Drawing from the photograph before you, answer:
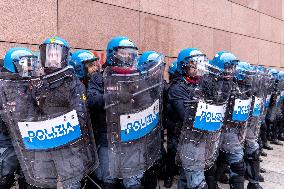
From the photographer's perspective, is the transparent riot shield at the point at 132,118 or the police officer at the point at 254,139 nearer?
the transparent riot shield at the point at 132,118

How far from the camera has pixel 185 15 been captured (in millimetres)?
9555

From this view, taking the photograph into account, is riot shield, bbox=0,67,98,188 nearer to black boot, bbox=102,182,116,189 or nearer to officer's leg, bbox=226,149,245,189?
black boot, bbox=102,182,116,189

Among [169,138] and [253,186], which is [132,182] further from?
[253,186]

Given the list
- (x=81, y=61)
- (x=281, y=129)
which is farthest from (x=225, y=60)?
(x=281, y=129)

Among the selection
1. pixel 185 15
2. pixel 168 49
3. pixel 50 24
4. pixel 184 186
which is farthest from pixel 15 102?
pixel 185 15

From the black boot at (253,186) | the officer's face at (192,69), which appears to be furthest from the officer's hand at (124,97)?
the black boot at (253,186)

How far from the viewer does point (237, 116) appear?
443 centimetres

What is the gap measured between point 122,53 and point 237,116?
1721 mm

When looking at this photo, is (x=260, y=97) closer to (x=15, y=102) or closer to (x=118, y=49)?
(x=118, y=49)

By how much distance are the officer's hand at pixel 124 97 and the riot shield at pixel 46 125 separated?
35 cm

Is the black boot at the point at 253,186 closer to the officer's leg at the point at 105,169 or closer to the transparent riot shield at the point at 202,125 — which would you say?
the transparent riot shield at the point at 202,125

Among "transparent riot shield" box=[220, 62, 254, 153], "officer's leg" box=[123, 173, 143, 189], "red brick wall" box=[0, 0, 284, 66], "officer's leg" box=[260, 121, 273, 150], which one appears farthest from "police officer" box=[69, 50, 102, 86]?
"officer's leg" box=[260, 121, 273, 150]

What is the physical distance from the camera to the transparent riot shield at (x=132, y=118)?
2814 mm

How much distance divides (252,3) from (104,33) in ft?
25.1
